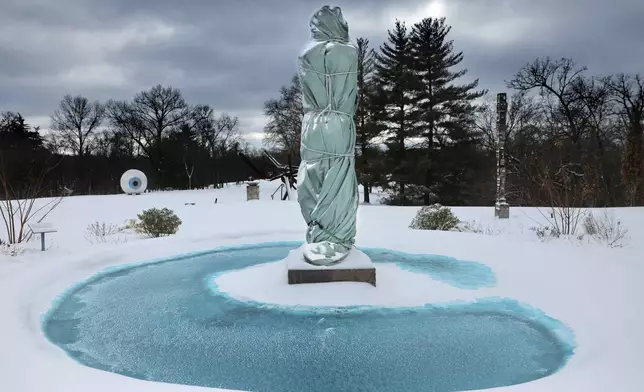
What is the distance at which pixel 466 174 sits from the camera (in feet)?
72.9

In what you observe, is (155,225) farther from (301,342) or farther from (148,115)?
(148,115)

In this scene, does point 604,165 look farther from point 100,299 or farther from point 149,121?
point 149,121

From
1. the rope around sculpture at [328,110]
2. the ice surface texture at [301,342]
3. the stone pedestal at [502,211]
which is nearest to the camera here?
the ice surface texture at [301,342]

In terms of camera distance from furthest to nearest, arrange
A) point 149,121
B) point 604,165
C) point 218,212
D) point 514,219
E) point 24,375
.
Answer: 1. point 149,121
2. point 604,165
3. point 218,212
4. point 514,219
5. point 24,375

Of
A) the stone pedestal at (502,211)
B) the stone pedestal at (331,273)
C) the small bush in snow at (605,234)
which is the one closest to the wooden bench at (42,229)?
the stone pedestal at (331,273)

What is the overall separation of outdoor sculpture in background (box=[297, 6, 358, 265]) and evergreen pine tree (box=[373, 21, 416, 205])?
644 inches

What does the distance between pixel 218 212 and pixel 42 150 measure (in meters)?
19.9

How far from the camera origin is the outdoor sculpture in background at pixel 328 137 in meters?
5.28

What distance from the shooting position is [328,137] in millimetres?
5309

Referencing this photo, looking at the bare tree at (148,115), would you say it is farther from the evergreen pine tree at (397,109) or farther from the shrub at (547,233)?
the shrub at (547,233)

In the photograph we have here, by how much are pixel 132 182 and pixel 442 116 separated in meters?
15.7

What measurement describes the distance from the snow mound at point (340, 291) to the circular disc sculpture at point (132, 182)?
18.7m

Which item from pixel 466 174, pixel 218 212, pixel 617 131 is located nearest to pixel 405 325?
pixel 218 212

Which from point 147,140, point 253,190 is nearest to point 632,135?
point 253,190
